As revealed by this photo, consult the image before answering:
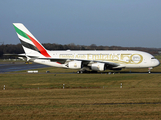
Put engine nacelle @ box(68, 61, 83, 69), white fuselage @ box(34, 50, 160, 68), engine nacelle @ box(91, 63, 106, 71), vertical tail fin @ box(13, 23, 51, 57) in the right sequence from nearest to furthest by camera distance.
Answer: engine nacelle @ box(91, 63, 106, 71), white fuselage @ box(34, 50, 160, 68), engine nacelle @ box(68, 61, 83, 69), vertical tail fin @ box(13, 23, 51, 57)

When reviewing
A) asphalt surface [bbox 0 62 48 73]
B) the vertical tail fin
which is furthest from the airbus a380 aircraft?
asphalt surface [bbox 0 62 48 73]

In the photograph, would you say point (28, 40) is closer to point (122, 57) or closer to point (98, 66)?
point (98, 66)

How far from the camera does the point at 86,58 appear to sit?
4522cm

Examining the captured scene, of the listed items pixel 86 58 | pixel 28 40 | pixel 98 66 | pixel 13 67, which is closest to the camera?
pixel 98 66

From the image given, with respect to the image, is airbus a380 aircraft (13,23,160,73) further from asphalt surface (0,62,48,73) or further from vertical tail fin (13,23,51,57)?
asphalt surface (0,62,48,73)

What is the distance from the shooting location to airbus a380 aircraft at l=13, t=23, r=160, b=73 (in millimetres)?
42969

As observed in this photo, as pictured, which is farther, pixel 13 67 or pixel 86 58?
pixel 13 67

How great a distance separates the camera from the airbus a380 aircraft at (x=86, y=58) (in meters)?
43.0

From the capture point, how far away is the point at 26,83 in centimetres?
3155

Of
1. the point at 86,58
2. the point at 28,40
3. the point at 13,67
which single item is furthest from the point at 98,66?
the point at 13,67

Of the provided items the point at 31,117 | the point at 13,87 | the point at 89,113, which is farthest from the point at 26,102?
the point at 13,87

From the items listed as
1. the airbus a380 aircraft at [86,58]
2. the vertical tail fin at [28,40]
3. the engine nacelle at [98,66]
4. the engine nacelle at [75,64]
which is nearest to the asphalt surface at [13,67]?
the vertical tail fin at [28,40]

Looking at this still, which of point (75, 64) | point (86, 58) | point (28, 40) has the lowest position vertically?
point (75, 64)

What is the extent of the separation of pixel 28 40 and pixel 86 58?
39.7ft
